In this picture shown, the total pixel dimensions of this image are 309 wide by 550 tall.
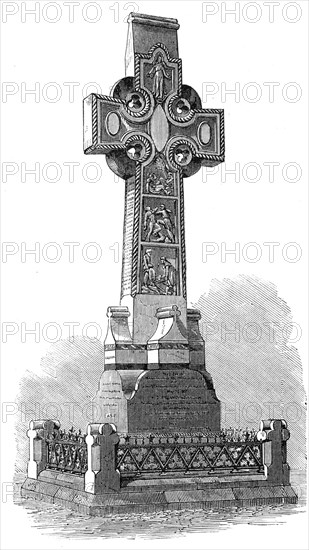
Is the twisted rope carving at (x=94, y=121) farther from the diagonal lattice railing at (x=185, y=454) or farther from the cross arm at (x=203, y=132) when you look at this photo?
the diagonal lattice railing at (x=185, y=454)

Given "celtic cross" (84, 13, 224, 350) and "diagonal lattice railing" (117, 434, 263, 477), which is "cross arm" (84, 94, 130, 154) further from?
"diagonal lattice railing" (117, 434, 263, 477)

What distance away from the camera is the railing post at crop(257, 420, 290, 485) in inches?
722

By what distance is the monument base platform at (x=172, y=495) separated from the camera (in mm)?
16875

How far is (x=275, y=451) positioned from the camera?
18484mm

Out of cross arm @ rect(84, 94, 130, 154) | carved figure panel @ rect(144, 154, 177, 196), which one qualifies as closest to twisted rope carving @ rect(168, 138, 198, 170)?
carved figure panel @ rect(144, 154, 177, 196)

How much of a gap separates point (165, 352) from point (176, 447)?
8.20 ft

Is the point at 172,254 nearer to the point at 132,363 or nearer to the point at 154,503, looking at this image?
the point at 132,363

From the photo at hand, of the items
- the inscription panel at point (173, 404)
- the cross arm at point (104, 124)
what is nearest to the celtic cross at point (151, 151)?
the cross arm at point (104, 124)

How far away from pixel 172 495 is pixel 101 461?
1.39 metres

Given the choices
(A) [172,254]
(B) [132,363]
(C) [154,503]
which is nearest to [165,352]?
(B) [132,363]

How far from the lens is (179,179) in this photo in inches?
829

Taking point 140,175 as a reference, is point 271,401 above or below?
below

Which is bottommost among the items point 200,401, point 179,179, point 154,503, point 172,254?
point 154,503

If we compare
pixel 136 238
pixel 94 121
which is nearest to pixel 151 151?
pixel 94 121
